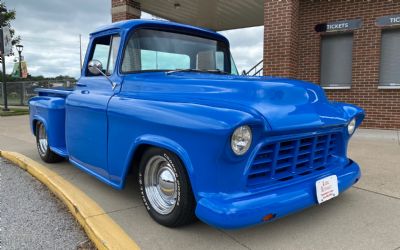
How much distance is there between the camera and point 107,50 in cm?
390

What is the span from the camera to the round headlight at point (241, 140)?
93.0 inches

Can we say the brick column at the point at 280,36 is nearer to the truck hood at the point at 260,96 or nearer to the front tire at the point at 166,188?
the truck hood at the point at 260,96

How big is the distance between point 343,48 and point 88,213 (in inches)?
301

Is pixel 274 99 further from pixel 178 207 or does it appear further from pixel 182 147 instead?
pixel 178 207

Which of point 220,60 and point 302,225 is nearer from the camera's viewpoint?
point 302,225

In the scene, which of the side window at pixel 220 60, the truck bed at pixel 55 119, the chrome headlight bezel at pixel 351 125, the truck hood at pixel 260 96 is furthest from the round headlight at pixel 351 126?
the truck bed at pixel 55 119

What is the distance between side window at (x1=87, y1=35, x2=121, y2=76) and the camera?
371 centimetres

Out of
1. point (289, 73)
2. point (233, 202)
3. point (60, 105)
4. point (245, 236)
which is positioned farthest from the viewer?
point (289, 73)

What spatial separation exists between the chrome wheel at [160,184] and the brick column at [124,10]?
809 cm

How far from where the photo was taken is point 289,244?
2.61 metres

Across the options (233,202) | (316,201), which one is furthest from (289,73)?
(233,202)

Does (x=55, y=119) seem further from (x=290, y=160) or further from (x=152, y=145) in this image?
(x=290, y=160)

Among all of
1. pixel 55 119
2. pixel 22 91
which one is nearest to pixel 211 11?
pixel 55 119

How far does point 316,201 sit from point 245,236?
61cm
